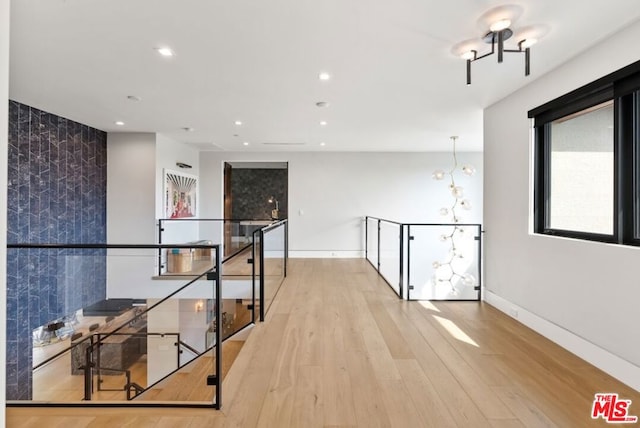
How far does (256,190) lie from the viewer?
38.6 feet

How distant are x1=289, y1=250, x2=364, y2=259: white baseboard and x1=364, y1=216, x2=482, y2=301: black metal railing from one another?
8.28ft

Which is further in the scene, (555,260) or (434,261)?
(434,261)

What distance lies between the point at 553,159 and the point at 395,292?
97.5 inches

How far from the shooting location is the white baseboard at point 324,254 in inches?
309

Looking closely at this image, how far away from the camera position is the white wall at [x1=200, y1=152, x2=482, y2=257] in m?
7.89

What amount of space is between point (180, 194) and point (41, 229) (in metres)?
2.59

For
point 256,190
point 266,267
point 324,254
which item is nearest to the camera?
point 266,267

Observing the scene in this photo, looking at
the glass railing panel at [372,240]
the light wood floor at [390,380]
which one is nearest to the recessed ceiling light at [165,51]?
the light wood floor at [390,380]

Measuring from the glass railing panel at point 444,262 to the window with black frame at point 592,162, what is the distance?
114cm

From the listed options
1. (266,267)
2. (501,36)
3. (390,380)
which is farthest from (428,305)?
(501,36)

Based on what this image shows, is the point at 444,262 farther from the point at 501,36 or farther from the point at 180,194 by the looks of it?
the point at 180,194

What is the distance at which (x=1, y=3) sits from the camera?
2.81ft

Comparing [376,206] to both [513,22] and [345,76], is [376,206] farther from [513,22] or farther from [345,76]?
[513,22]

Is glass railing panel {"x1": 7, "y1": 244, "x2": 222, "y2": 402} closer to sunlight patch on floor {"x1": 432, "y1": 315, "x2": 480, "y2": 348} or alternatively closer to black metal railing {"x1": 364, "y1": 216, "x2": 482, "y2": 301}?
sunlight patch on floor {"x1": 432, "y1": 315, "x2": 480, "y2": 348}
